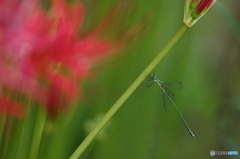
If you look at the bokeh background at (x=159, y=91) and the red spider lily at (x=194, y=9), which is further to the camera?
the bokeh background at (x=159, y=91)

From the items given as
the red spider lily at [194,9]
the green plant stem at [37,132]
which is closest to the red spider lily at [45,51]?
the green plant stem at [37,132]

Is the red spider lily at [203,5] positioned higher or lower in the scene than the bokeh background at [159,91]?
higher

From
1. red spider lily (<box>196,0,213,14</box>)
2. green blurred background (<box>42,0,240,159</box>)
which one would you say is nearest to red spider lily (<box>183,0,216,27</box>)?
red spider lily (<box>196,0,213,14</box>)

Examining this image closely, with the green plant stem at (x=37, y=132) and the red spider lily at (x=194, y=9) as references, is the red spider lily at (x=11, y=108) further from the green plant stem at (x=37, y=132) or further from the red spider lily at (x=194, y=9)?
the red spider lily at (x=194, y=9)

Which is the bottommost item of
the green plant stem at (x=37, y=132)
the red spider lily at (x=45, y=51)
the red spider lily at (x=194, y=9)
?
the green plant stem at (x=37, y=132)

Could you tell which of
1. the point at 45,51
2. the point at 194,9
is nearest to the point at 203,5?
the point at 194,9

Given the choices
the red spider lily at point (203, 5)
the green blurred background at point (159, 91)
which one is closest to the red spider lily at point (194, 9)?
the red spider lily at point (203, 5)

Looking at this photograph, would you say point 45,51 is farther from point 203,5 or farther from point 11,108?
point 203,5
